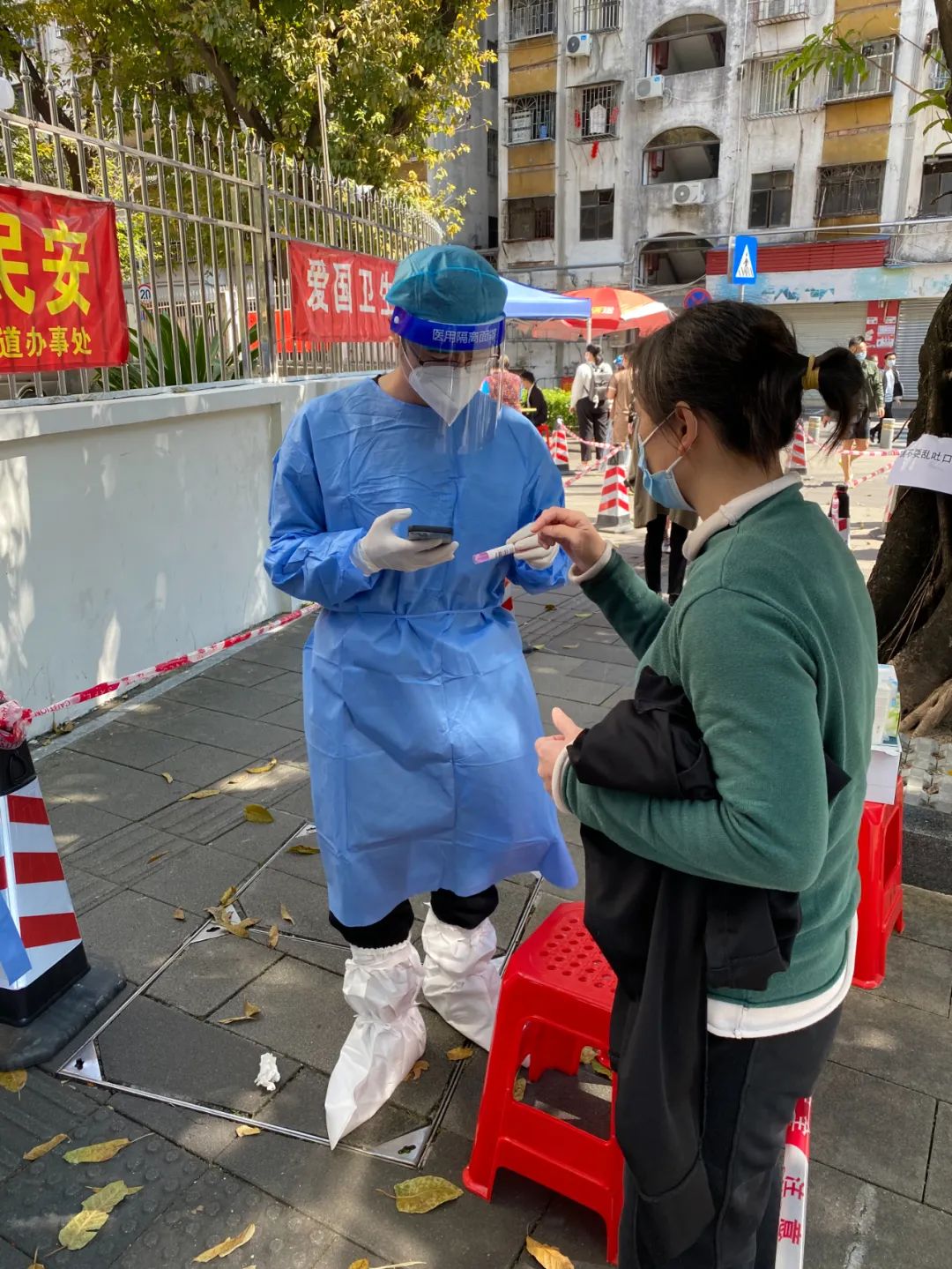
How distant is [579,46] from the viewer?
24.7m

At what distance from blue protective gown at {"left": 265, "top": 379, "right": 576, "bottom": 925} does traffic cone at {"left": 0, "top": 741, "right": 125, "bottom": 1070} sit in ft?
3.23

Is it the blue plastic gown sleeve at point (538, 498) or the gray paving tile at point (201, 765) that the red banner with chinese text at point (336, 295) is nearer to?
the gray paving tile at point (201, 765)

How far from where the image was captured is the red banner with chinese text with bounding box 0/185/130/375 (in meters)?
3.96

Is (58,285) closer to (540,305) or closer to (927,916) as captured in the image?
(927,916)

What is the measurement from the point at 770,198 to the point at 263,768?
24.5 metres

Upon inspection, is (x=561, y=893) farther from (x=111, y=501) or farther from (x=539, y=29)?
(x=539, y=29)

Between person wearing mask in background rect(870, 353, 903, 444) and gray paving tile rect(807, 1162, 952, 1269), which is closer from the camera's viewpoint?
gray paving tile rect(807, 1162, 952, 1269)

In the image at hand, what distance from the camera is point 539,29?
2569 centimetres

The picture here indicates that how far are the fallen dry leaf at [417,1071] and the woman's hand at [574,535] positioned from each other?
1436 mm

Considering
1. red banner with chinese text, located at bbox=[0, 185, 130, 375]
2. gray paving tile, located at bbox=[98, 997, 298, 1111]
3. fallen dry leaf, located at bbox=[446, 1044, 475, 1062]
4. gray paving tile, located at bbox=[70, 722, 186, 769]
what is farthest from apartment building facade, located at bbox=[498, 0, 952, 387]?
gray paving tile, located at bbox=[98, 997, 298, 1111]

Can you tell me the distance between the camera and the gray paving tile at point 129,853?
11.0 ft

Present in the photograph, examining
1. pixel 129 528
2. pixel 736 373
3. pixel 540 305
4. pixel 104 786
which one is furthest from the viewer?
pixel 540 305

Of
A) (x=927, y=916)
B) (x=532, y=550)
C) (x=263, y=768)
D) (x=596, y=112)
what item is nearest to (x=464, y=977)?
(x=532, y=550)

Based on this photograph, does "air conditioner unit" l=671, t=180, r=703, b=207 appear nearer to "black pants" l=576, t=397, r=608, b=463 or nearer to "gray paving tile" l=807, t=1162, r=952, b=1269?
"black pants" l=576, t=397, r=608, b=463
